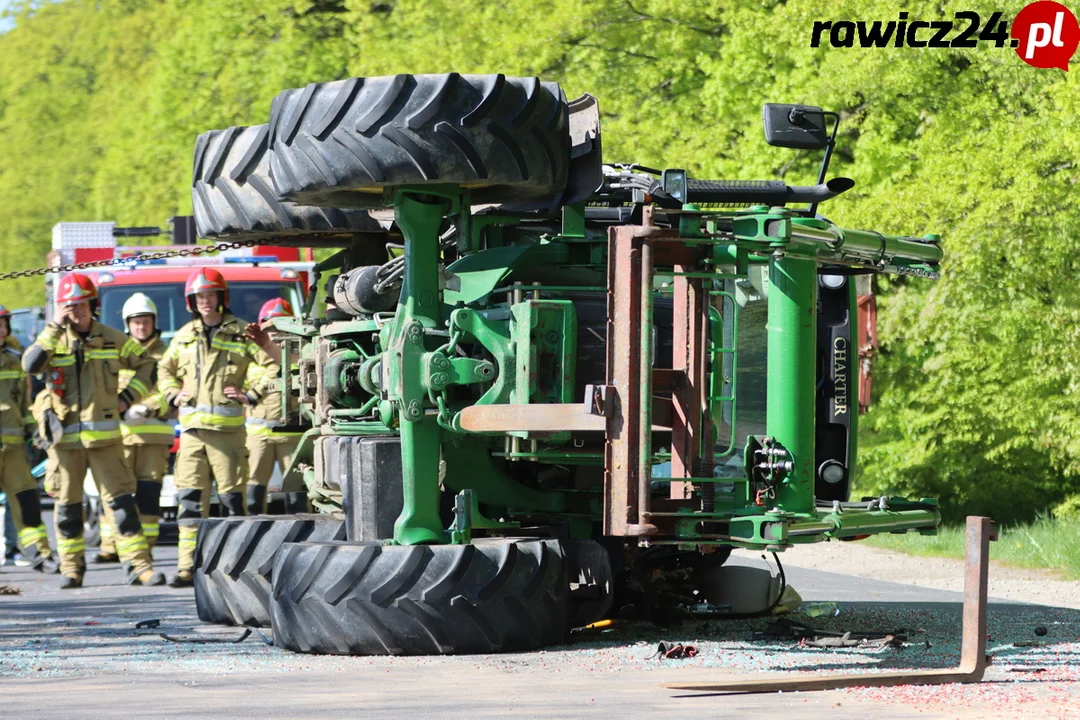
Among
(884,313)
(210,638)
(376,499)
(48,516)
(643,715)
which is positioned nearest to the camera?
(643,715)

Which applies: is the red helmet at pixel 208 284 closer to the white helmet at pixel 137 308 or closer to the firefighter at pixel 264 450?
the firefighter at pixel 264 450

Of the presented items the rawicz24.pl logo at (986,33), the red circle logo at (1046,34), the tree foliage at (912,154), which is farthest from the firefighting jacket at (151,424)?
the red circle logo at (1046,34)

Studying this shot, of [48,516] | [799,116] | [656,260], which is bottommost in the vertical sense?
[48,516]

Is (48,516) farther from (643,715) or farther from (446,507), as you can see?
(643,715)

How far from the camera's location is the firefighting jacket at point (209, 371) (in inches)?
527

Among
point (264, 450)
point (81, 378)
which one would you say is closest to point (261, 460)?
point (264, 450)

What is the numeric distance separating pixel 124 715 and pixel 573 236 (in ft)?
10.7

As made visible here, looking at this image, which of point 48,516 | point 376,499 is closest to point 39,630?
point 376,499

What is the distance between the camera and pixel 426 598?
8.30 m

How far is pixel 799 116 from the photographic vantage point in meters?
8.22

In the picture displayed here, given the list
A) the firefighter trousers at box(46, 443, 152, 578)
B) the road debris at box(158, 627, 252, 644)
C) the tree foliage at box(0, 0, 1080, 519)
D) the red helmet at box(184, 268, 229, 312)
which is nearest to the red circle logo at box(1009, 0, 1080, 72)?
the tree foliage at box(0, 0, 1080, 519)

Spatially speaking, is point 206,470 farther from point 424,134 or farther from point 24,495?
point 424,134

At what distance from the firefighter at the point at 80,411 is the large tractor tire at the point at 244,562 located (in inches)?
120

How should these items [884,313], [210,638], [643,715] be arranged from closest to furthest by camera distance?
1. [643,715]
2. [210,638]
3. [884,313]
